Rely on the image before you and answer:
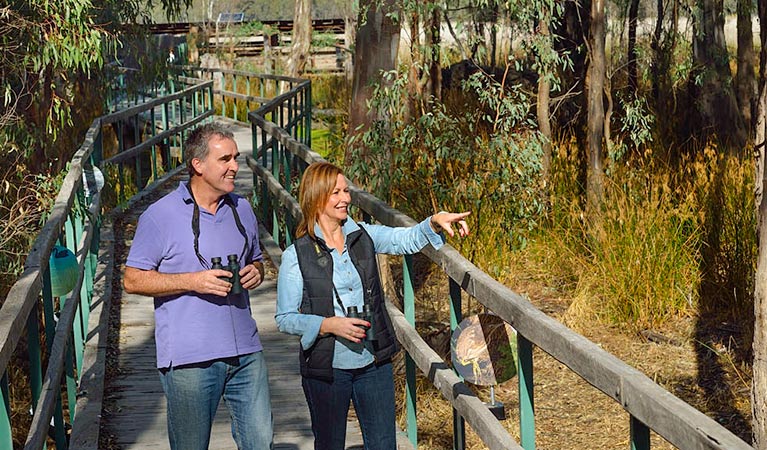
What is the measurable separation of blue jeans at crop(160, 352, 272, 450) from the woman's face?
591 mm

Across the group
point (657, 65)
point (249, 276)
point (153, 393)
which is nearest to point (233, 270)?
point (249, 276)

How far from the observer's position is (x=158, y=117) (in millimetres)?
24672

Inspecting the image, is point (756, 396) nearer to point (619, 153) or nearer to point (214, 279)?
point (214, 279)

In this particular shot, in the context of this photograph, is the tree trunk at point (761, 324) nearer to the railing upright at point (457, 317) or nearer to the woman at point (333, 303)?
the railing upright at point (457, 317)

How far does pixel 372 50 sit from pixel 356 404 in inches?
251

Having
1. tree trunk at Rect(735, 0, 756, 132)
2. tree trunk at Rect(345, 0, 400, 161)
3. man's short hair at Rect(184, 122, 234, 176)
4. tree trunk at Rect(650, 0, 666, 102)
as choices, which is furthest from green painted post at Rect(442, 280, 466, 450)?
tree trunk at Rect(735, 0, 756, 132)

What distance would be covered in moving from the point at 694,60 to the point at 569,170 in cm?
544

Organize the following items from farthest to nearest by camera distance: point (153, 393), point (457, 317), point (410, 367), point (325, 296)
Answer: point (153, 393) < point (410, 367) < point (457, 317) < point (325, 296)

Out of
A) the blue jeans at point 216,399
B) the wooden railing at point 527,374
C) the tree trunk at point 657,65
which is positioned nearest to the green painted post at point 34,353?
the blue jeans at point 216,399

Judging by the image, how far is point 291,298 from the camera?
4.35 m

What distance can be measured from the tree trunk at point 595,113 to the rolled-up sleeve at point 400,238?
6.01 metres

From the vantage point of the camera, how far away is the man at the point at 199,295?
14.3 feet

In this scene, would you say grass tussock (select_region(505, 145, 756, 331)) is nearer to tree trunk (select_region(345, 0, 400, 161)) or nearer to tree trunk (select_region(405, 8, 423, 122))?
tree trunk (select_region(405, 8, 423, 122))

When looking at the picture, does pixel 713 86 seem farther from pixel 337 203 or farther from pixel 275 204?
pixel 337 203
